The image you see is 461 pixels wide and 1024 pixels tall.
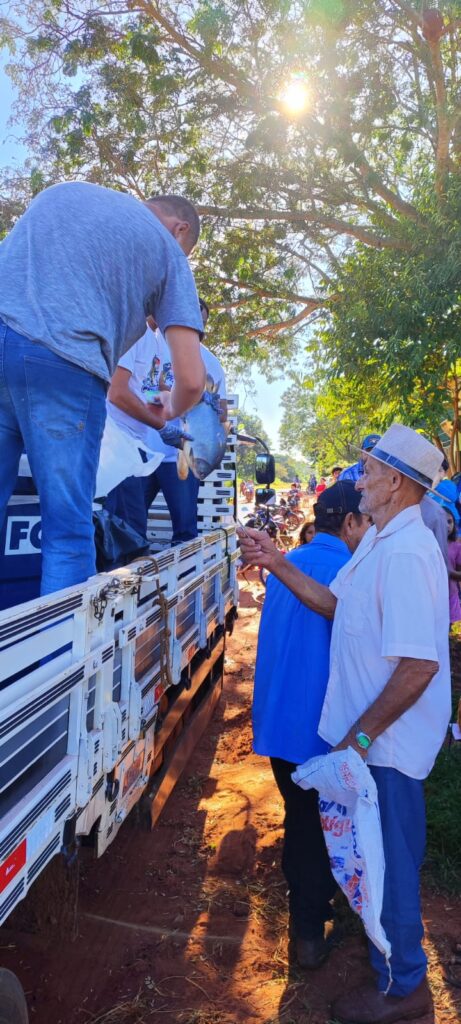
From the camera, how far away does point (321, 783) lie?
2414mm

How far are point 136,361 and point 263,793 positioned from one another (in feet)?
8.30

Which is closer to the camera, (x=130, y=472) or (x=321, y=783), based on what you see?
(x=321, y=783)

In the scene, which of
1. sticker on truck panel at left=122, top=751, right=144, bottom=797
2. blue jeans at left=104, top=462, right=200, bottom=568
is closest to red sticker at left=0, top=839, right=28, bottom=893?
sticker on truck panel at left=122, top=751, right=144, bottom=797

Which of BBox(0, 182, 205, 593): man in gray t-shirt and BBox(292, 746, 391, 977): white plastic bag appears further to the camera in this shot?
Result: BBox(292, 746, 391, 977): white plastic bag

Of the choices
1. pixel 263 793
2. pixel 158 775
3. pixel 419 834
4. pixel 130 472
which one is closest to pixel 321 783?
pixel 419 834

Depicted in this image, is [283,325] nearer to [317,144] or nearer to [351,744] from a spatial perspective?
[317,144]

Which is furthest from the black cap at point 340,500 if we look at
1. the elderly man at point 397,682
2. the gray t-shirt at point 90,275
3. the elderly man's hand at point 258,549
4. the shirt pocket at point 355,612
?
the gray t-shirt at point 90,275

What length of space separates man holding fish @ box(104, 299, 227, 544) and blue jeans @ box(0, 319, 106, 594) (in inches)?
38.5

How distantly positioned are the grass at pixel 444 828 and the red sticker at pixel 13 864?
252cm

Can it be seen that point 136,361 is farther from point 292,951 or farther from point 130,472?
point 292,951

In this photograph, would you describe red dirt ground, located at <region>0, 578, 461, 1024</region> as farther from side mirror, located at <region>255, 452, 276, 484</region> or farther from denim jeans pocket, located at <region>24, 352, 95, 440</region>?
side mirror, located at <region>255, 452, 276, 484</region>

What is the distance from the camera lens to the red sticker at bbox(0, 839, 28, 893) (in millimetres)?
1372

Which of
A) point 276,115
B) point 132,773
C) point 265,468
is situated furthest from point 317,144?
point 132,773

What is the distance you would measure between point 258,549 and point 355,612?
551mm
